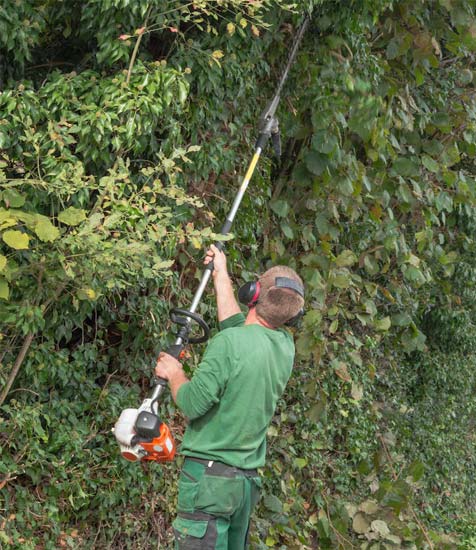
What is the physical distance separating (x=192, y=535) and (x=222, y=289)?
3.95 feet

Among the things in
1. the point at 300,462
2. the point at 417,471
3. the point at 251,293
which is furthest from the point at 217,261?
the point at 417,471

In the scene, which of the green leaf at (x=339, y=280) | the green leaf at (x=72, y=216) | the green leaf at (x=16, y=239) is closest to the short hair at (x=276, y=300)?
the green leaf at (x=72, y=216)

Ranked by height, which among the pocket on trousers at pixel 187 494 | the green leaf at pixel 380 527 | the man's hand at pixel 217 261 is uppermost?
the man's hand at pixel 217 261

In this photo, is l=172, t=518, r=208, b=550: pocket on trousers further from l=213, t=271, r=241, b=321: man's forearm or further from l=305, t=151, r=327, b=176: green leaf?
l=305, t=151, r=327, b=176: green leaf

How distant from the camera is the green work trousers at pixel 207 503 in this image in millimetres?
3988

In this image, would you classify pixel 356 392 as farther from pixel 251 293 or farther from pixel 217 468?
pixel 217 468

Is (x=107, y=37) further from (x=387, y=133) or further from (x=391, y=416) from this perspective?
(x=391, y=416)

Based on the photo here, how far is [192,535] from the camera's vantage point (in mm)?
3980

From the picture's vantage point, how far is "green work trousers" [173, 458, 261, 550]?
13.1ft

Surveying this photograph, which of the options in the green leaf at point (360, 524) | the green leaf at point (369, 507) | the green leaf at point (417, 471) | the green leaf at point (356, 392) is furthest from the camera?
the green leaf at point (417, 471)

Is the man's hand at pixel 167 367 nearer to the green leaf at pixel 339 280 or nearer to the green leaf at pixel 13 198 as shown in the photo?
the green leaf at pixel 13 198

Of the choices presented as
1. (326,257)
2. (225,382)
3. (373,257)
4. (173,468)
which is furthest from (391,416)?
(225,382)

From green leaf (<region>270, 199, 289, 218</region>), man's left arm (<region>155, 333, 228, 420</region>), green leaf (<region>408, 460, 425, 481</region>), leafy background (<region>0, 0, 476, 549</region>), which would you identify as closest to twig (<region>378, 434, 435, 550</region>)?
leafy background (<region>0, 0, 476, 549</region>)

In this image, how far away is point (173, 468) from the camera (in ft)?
19.2
